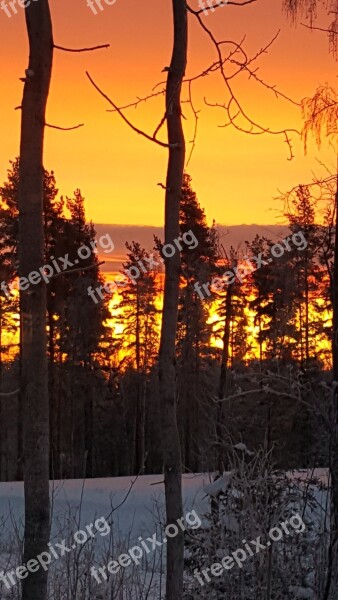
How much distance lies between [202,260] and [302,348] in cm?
584

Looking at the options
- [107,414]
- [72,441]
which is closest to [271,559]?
[72,441]

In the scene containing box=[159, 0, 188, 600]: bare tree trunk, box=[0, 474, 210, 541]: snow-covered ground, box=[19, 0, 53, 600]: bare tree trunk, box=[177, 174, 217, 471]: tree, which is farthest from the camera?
box=[177, 174, 217, 471]: tree

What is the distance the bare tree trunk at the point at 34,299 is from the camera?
12.7 feet

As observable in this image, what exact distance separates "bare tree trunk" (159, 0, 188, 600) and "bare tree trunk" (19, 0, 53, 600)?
129 centimetres

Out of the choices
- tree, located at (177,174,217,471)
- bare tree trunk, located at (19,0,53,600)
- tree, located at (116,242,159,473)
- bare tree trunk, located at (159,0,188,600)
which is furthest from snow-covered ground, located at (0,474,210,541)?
tree, located at (116,242,159,473)

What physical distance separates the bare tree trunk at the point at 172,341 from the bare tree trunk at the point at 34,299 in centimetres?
129

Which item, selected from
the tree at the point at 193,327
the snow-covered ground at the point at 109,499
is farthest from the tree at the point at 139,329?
the snow-covered ground at the point at 109,499

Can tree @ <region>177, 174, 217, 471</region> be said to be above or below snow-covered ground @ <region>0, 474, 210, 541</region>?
above

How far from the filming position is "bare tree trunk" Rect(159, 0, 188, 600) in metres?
5.04

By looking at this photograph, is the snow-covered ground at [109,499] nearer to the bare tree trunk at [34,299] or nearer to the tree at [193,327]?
the tree at [193,327]

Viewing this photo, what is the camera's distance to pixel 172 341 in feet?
16.9

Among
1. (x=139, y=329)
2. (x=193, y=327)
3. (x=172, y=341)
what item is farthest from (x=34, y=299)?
(x=139, y=329)

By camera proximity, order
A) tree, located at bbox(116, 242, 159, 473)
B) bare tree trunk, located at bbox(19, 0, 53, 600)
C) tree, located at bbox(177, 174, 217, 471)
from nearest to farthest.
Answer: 1. bare tree trunk, located at bbox(19, 0, 53, 600)
2. tree, located at bbox(177, 174, 217, 471)
3. tree, located at bbox(116, 242, 159, 473)

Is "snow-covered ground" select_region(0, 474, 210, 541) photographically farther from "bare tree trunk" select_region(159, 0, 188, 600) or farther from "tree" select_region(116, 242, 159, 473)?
"tree" select_region(116, 242, 159, 473)
